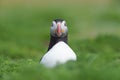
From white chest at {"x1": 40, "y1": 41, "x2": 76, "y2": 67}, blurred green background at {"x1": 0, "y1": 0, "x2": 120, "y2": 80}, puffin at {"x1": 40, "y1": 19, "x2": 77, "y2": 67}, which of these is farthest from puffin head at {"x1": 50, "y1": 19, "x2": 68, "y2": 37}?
white chest at {"x1": 40, "y1": 41, "x2": 76, "y2": 67}

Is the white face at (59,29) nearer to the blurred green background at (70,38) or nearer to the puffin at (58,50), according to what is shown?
the puffin at (58,50)

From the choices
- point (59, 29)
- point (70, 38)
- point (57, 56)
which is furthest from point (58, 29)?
point (70, 38)

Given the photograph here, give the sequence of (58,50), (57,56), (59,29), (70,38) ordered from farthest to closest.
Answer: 1. (70,38)
2. (59,29)
3. (58,50)
4. (57,56)

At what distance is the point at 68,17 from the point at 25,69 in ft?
43.4

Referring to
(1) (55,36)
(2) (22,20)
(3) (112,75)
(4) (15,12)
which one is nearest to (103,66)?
(3) (112,75)

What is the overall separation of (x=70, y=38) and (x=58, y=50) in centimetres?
869

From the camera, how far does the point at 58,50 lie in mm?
7414

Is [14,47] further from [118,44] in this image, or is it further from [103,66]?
[103,66]

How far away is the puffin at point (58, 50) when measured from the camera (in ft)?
23.7

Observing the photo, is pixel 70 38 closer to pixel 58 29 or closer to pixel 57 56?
pixel 58 29

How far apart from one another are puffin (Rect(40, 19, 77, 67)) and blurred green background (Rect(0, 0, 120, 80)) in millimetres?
181

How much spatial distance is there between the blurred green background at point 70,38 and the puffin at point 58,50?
0.18 meters

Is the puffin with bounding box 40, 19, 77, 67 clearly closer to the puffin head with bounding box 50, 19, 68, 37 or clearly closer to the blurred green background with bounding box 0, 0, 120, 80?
the puffin head with bounding box 50, 19, 68, 37

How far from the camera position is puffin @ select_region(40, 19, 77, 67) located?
722 centimetres
